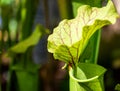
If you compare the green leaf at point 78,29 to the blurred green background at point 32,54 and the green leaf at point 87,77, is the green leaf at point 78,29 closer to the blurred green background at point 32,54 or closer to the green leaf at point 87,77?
the green leaf at point 87,77

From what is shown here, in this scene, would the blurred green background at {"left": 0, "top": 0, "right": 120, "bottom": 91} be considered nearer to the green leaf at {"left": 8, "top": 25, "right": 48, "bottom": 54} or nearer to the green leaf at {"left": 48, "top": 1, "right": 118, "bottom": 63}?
the green leaf at {"left": 8, "top": 25, "right": 48, "bottom": 54}

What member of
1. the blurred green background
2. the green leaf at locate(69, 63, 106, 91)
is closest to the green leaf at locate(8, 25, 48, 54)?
the blurred green background

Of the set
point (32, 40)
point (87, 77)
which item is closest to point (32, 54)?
point (32, 40)

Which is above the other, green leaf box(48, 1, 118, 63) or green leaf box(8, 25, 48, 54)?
green leaf box(48, 1, 118, 63)

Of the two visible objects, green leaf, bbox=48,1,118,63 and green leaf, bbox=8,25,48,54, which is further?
green leaf, bbox=8,25,48,54

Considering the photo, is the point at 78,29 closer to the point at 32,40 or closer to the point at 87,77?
the point at 87,77

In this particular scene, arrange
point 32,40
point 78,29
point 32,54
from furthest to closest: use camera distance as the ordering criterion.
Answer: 1. point 32,54
2. point 32,40
3. point 78,29
